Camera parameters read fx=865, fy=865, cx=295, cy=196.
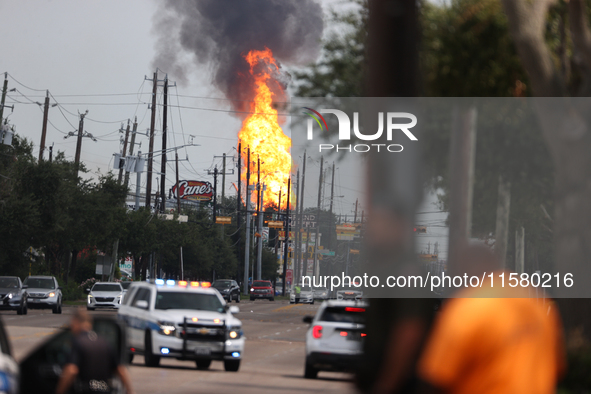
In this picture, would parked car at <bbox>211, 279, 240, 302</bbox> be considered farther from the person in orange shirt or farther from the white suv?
the person in orange shirt

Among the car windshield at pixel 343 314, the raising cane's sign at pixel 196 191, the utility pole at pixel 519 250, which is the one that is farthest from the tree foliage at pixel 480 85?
the raising cane's sign at pixel 196 191

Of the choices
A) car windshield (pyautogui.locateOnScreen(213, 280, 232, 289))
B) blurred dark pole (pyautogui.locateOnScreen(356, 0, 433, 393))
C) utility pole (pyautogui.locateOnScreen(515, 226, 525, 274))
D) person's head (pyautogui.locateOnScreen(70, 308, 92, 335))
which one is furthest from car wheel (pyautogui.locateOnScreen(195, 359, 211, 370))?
car windshield (pyautogui.locateOnScreen(213, 280, 232, 289))

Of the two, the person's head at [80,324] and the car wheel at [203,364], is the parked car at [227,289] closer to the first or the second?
the car wheel at [203,364]

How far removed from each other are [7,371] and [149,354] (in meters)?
10.8

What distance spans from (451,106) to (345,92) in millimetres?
3090

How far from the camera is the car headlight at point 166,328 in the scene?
56.6 ft

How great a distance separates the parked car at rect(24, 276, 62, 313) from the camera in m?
38.7

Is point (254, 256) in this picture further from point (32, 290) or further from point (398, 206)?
point (398, 206)

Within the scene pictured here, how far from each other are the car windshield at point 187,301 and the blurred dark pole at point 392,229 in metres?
12.0

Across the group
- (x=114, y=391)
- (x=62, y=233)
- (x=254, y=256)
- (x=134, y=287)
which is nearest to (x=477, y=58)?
(x=134, y=287)

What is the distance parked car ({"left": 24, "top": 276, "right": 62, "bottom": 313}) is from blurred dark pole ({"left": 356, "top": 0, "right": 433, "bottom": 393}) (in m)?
33.9

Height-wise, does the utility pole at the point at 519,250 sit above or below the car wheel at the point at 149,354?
above

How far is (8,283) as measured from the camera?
35.6 metres

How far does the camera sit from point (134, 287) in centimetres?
1905
